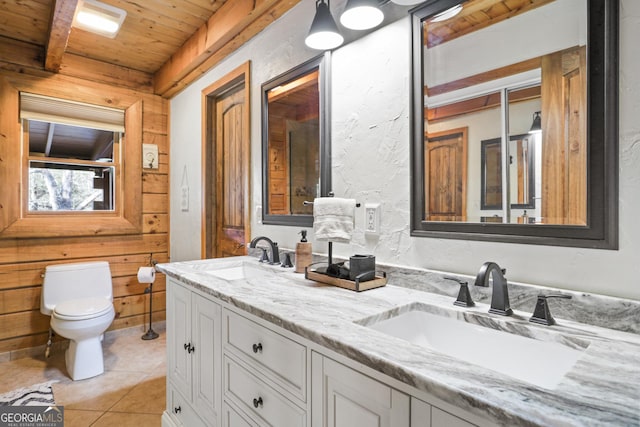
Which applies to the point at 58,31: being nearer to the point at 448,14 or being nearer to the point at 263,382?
the point at 448,14

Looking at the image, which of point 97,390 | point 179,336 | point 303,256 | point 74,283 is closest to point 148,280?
point 74,283

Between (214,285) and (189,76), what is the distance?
2.17 metres

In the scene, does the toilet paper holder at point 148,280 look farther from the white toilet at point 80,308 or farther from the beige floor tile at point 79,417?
the beige floor tile at point 79,417

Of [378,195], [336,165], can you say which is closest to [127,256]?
[336,165]

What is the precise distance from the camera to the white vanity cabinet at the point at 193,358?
1.39 m

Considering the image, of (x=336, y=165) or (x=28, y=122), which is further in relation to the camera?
(x=28, y=122)

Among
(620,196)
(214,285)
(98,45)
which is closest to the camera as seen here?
(620,196)

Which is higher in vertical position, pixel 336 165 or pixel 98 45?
pixel 98 45

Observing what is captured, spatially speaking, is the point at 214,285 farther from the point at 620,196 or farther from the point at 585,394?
the point at 620,196

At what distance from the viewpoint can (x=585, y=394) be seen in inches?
22.6

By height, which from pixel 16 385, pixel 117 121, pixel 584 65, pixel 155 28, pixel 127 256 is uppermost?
pixel 155 28

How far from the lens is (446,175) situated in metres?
1.25

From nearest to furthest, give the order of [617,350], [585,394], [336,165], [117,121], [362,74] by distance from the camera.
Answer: [585,394] < [617,350] < [362,74] < [336,165] < [117,121]

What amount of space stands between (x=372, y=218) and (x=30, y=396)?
7.80 ft
